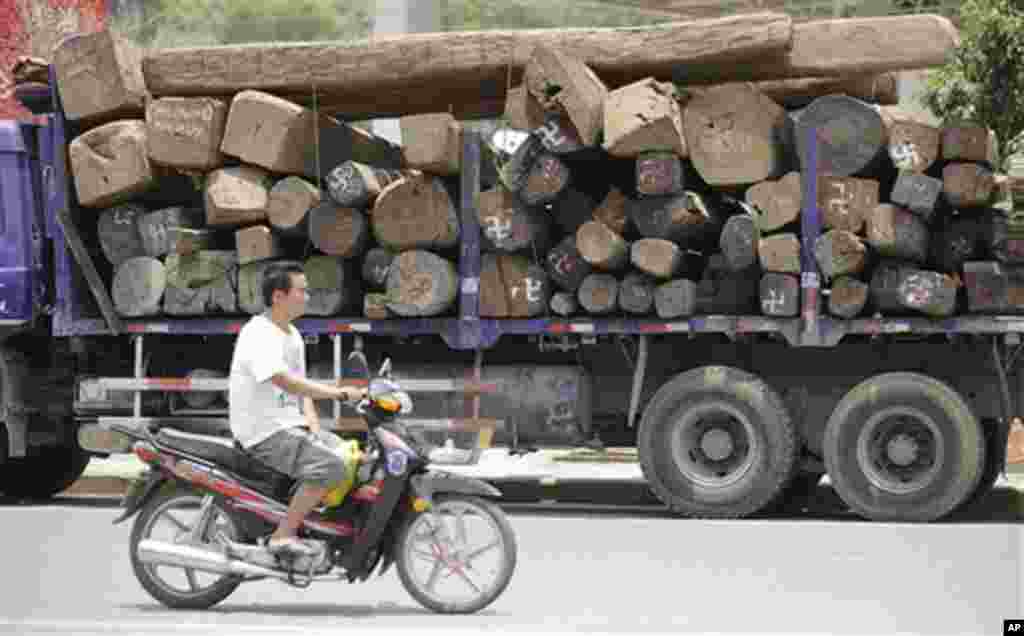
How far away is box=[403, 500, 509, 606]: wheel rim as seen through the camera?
10617 mm

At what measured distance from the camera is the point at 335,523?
35.5 ft

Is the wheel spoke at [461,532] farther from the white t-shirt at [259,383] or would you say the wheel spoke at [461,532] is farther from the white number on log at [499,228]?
the white number on log at [499,228]

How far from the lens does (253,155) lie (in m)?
17.4

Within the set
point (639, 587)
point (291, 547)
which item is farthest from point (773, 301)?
point (291, 547)

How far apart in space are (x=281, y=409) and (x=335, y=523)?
60cm

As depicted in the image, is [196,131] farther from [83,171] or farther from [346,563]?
[346,563]

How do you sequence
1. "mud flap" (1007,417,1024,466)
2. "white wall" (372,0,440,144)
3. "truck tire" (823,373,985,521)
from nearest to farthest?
"truck tire" (823,373,985,521)
"mud flap" (1007,417,1024,466)
"white wall" (372,0,440,144)

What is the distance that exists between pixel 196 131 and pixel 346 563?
7.48 meters

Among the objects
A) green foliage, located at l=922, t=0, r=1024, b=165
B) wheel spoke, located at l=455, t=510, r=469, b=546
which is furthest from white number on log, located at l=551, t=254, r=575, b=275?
green foliage, located at l=922, t=0, r=1024, b=165

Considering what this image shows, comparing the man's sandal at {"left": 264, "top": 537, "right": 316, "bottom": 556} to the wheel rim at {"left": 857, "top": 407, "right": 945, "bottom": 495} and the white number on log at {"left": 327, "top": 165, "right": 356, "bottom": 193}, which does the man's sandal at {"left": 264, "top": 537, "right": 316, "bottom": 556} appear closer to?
the wheel rim at {"left": 857, "top": 407, "right": 945, "bottom": 495}

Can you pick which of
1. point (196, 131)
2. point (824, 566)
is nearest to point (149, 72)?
point (196, 131)

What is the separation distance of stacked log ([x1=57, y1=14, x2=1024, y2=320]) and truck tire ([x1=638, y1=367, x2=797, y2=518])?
1.95 feet

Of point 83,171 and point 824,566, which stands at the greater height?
point 83,171

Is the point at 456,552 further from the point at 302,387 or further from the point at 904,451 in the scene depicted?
the point at 904,451
